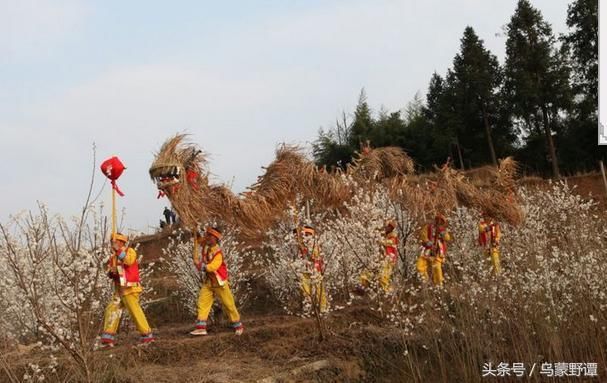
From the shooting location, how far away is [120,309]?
823cm

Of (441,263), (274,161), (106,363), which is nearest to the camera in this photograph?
(106,363)

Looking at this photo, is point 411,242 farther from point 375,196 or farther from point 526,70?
point 526,70

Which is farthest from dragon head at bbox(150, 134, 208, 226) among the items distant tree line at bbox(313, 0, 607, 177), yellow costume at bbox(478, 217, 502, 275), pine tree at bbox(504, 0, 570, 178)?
pine tree at bbox(504, 0, 570, 178)

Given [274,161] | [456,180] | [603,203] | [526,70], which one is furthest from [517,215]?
[526,70]

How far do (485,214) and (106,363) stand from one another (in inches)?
286

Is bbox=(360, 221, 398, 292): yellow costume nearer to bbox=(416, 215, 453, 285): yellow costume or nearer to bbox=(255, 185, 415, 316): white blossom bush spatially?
bbox=(255, 185, 415, 316): white blossom bush

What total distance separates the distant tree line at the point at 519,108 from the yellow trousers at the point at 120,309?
14818 millimetres

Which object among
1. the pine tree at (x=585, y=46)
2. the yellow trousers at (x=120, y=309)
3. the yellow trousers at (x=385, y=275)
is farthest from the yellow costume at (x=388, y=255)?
the pine tree at (x=585, y=46)

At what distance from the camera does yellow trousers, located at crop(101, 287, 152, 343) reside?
7.95 m

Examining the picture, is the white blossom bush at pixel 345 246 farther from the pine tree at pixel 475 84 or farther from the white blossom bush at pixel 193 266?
the pine tree at pixel 475 84

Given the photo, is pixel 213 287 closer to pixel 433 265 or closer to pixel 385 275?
pixel 385 275

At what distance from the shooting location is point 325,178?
846 centimetres

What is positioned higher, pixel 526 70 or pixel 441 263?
pixel 526 70

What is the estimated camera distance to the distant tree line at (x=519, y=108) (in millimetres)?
24047
